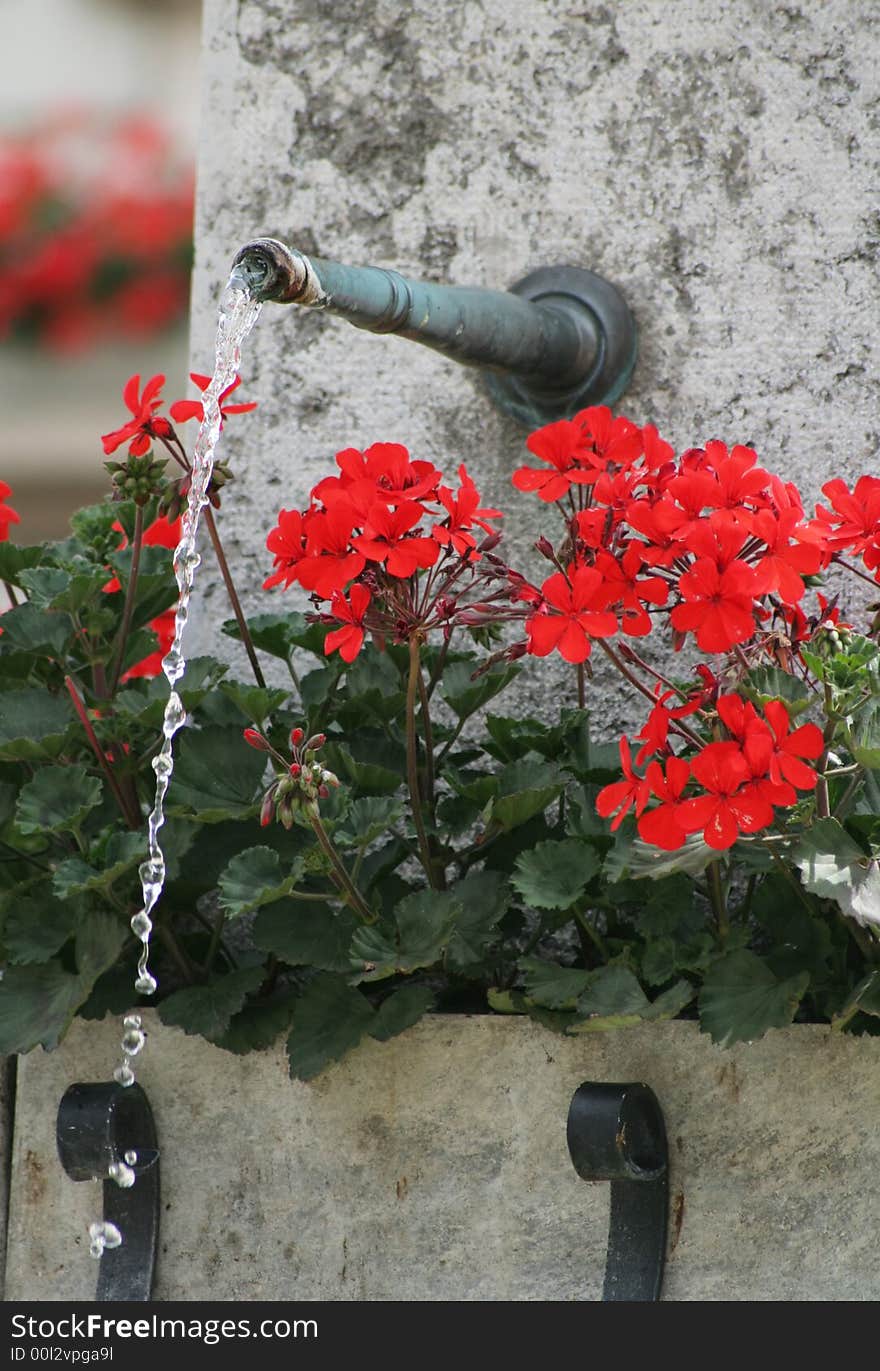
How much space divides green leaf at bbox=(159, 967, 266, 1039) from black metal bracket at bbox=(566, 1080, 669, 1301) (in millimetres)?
274

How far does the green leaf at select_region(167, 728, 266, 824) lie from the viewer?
129 centimetres

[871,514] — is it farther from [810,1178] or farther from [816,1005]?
[810,1178]

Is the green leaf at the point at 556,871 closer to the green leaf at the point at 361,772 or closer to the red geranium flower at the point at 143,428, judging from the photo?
the green leaf at the point at 361,772

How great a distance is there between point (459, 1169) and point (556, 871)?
0.25 meters

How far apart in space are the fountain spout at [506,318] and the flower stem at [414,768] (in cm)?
25

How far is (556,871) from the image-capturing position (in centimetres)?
121

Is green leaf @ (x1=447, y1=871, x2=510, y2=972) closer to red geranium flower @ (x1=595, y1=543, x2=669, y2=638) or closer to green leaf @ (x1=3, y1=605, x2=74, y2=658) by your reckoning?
red geranium flower @ (x1=595, y1=543, x2=669, y2=638)

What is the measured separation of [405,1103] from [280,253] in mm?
656

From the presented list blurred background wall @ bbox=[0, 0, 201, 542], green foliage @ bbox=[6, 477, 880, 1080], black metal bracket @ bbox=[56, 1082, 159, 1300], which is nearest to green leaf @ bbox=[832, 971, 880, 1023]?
green foliage @ bbox=[6, 477, 880, 1080]

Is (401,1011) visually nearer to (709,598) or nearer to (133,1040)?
(133,1040)

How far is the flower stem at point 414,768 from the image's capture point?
117cm

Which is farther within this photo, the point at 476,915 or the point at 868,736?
the point at 476,915

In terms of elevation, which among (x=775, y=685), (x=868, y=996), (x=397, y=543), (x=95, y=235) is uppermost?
(x=95, y=235)

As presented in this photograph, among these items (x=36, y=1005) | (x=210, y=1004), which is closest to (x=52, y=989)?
(x=36, y=1005)
